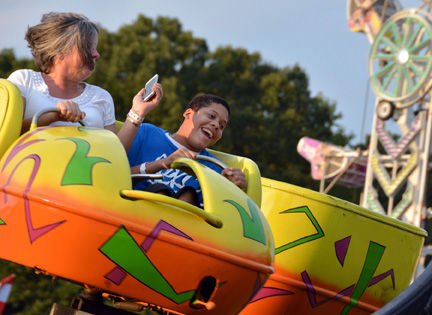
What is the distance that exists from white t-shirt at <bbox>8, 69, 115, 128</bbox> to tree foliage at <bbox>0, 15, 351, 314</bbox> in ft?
37.7

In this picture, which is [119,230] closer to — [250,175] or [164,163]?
[164,163]

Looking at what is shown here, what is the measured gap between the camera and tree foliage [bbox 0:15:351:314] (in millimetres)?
14844

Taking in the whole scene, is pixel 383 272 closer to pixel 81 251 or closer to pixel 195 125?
pixel 195 125

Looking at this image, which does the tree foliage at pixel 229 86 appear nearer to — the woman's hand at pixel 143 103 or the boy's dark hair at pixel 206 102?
the boy's dark hair at pixel 206 102

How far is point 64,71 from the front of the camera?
2.11 meters

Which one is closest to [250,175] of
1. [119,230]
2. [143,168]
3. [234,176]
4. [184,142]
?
[234,176]

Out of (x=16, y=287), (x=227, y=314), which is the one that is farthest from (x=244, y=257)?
(x=16, y=287)

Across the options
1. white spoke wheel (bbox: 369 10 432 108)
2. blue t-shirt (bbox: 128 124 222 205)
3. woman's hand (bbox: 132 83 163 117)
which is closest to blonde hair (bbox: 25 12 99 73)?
woman's hand (bbox: 132 83 163 117)

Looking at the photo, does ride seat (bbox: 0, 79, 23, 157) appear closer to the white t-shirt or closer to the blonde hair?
the white t-shirt

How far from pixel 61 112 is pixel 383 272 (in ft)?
4.82

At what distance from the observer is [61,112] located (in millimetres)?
1860

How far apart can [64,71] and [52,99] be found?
102mm

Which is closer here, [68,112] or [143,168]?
[68,112]

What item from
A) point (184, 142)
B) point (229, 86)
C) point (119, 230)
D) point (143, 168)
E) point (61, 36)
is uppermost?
point (229, 86)
